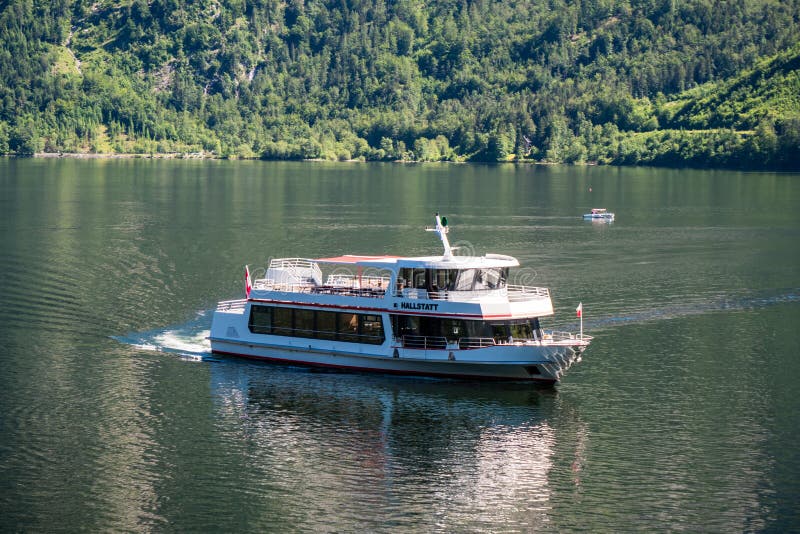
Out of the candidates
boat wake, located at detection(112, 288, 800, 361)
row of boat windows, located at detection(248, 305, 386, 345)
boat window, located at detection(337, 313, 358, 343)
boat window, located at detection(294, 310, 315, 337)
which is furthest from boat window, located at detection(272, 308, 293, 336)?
boat wake, located at detection(112, 288, 800, 361)

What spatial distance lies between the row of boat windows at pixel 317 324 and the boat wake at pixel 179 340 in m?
4.50

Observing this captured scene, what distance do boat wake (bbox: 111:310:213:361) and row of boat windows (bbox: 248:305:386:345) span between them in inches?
177

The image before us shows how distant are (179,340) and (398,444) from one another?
25.7 meters

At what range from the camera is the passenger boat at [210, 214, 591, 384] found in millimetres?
66625

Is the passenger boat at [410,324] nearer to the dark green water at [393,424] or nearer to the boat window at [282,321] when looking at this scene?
the boat window at [282,321]

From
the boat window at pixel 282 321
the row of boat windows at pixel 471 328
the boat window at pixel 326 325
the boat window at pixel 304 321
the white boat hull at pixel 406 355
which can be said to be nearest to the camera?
the white boat hull at pixel 406 355

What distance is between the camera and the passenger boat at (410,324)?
66625 millimetres

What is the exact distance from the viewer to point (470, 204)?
197625 mm

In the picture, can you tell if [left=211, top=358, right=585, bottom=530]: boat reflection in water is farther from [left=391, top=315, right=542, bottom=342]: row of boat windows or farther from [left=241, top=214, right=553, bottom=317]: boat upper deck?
[left=241, top=214, right=553, bottom=317]: boat upper deck

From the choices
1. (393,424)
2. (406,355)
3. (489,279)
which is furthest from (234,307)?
(393,424)

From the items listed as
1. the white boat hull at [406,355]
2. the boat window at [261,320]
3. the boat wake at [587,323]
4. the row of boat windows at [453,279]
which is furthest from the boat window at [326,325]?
the boat wake at [587,323]

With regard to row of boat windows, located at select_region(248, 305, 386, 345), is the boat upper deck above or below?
above

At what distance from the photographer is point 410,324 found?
6875 centimetres

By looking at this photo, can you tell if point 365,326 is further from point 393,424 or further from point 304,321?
point 393,424
